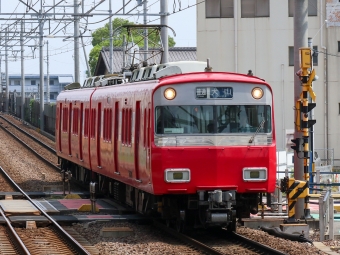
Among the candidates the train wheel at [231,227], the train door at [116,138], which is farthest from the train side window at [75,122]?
the train wheel at [231,227]

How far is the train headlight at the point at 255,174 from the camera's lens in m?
12.6

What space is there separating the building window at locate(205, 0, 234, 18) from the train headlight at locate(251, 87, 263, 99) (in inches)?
838

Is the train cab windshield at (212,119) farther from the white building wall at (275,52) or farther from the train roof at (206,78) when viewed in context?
the white building wall at (275,52)

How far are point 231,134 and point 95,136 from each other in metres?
5.50

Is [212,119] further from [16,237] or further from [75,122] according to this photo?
[75,122]

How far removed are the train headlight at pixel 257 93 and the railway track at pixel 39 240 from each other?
336cm

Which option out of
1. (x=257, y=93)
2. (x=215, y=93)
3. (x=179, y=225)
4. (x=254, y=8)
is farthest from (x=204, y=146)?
(x=254, y=8)

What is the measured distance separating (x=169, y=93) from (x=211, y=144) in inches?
38.7

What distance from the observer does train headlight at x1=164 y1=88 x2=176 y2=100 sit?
12664 mm

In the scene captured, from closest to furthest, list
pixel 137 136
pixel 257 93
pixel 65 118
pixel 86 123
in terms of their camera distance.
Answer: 1. pixel 257 93
2. pixel 137 136
3. pixel 86 123
4. pixel 65 118

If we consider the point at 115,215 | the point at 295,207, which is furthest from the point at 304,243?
the point at 115,215

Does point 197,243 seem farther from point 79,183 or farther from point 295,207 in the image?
point 79,183

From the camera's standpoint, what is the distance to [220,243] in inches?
487

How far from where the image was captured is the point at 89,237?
13039 mm
